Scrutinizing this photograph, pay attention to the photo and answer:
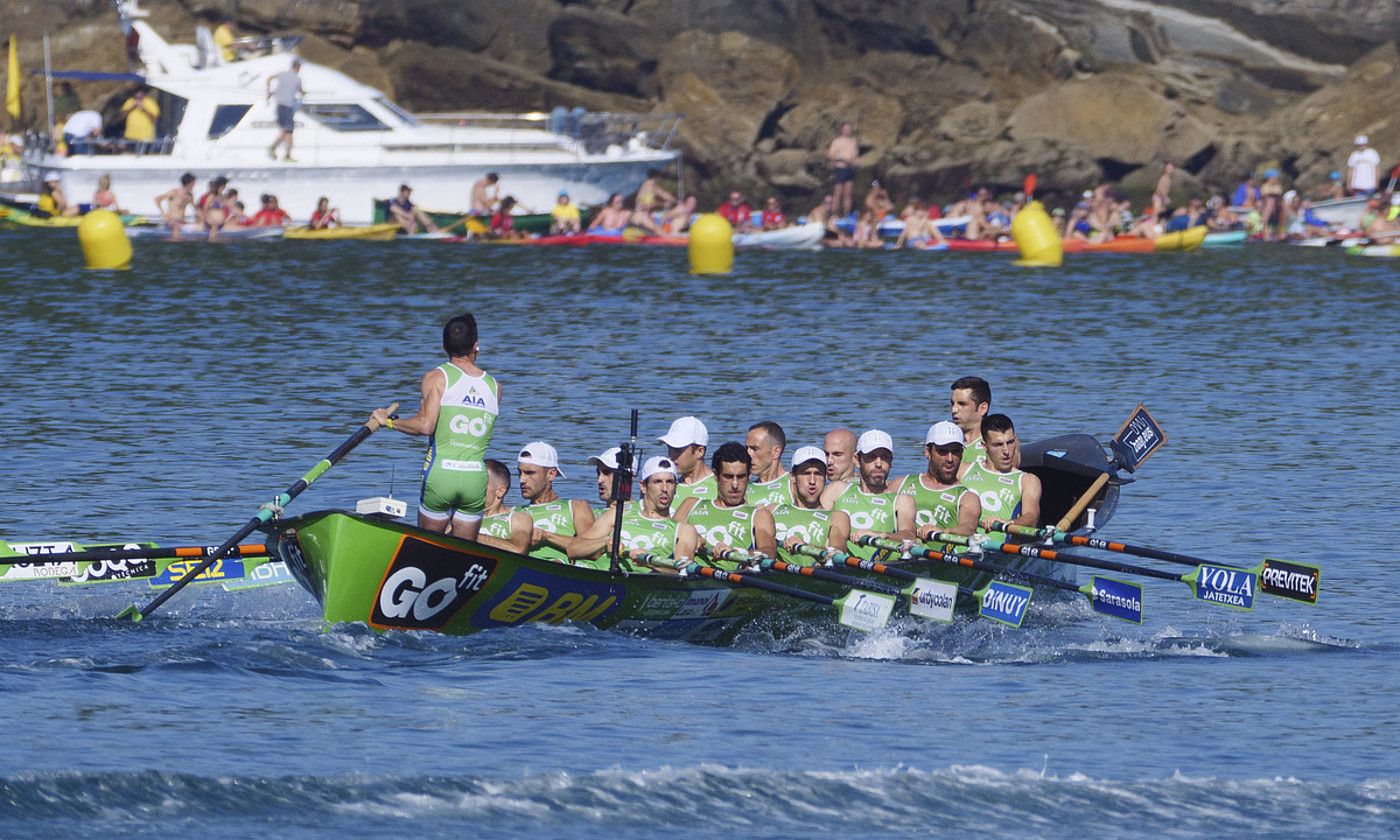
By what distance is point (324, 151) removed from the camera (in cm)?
4388

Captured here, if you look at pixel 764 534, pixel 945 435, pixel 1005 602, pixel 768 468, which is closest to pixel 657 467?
pixel 764 534

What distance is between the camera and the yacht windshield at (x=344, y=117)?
43.8 metres

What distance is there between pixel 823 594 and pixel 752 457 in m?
1.86

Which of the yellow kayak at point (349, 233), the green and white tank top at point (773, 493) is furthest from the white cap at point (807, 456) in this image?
the yellow kayak at point (349, 233)

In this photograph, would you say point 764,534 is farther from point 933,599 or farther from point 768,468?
point 933,599

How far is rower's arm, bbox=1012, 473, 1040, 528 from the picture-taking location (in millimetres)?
15484

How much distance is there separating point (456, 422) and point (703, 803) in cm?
390

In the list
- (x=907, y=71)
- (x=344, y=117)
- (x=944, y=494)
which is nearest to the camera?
(x=944, y=494)

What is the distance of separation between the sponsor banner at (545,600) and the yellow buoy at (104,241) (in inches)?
1027

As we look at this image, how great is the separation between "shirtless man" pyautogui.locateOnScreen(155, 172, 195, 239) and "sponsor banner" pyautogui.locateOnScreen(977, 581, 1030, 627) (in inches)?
1261

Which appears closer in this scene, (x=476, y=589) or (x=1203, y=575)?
(x=476, y=589)

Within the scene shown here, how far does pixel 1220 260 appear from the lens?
134 ft

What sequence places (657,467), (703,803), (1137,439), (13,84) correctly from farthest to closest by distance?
1. (13,84)
2. (1137,439)
3. (657,467)
4. (703,803)

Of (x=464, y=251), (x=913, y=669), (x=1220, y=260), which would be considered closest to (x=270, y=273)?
(x=464, y=251)
